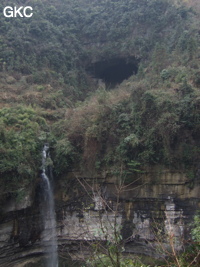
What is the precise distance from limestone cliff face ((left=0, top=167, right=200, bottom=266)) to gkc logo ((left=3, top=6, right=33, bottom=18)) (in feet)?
59.6

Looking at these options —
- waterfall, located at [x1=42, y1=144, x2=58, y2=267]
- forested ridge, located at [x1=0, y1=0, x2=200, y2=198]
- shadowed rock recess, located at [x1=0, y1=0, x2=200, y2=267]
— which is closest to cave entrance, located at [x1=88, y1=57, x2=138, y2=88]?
forested ridge, located at [x1=0, y1=0, x2=200, y2=198]

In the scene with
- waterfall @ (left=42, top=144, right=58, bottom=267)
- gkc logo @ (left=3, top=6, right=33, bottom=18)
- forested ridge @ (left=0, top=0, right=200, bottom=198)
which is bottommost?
waterfall @ (left=42, top=144, right=58, bottom=267)

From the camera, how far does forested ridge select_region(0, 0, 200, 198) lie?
496 inches

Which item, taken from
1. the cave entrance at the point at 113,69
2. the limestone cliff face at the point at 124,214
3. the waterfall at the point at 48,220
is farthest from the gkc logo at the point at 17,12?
the limestone cliff face at the point at 124,214

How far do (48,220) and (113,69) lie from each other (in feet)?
55.3

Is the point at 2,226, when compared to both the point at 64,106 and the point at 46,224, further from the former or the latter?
the point at 64,106

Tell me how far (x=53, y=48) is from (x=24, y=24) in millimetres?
3459

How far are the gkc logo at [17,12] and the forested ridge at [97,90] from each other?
519mm

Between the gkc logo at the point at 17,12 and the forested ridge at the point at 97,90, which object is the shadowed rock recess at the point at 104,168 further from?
the gkc logo at the point at 17,12

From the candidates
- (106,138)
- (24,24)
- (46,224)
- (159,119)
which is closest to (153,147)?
(159,119)

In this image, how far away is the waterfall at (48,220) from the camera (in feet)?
43.1

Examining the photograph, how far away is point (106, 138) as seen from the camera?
13.9 m

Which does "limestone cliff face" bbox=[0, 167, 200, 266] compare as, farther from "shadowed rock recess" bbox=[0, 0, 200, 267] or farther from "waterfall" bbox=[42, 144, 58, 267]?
"waterfall" bbox=[42, 144, 58, 267]

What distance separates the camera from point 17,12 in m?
25.2
